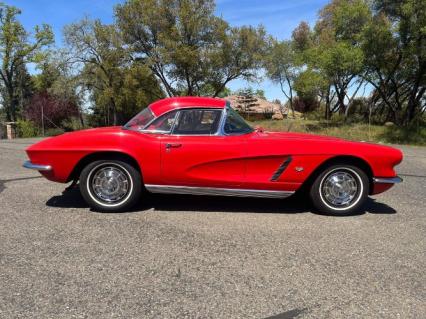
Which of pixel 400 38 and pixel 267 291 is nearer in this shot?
pixel 267 291

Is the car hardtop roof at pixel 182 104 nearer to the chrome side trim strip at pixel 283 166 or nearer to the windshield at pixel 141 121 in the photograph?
the windshield at pixel 141 121

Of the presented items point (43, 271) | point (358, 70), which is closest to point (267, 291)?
point (43, 271)

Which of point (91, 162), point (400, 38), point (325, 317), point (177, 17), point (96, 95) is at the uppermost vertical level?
point (177, 17)

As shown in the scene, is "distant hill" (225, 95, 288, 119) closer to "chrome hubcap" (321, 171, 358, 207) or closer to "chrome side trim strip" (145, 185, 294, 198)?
"chrome hubcap" (321, 171, 358, 207)

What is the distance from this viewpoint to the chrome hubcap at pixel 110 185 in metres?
4.81

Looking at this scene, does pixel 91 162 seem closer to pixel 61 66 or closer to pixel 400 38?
pixel 400 38

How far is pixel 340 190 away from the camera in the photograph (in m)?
4.89

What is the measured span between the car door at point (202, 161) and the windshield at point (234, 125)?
0.51 ft

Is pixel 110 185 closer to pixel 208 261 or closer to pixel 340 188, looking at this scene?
pixel 208 261

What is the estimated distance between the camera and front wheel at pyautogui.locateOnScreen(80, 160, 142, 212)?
4766mm

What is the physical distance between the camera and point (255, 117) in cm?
4450

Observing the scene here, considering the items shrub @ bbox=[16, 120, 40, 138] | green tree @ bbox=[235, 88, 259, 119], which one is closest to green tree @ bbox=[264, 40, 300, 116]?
green tree @ bbox=[235, 88, 259, 119]

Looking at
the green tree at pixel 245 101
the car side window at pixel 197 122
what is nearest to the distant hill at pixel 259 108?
the green tree at pixel 245 101

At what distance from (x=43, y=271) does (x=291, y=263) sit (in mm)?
2073
